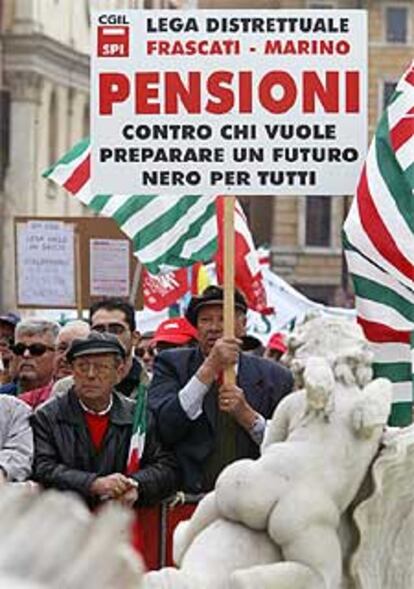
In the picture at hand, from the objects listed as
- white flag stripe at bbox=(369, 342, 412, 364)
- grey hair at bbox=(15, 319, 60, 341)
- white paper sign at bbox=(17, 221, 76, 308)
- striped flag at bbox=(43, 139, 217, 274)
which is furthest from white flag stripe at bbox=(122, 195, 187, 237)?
white flag stripe at bbox=(369, 342, 412, 364)

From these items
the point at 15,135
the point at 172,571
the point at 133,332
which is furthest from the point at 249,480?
the point at 15,135

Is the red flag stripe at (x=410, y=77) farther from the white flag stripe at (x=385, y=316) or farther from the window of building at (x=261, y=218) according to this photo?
the window of building at (x=261, y=218)

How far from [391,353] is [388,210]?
96cm

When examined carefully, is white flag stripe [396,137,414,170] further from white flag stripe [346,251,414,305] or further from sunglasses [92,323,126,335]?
sunglasses [92,323,126,335]

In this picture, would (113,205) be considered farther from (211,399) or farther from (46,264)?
(211,399)

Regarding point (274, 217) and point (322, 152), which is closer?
point (322, 152)

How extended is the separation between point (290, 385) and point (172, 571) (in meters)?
3.30

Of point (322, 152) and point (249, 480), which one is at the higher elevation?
point (322, 152)

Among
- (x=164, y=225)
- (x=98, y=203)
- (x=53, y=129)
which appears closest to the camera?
(x=164, y=225)

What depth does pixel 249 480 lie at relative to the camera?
5355mm

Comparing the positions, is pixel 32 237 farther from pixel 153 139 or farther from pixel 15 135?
pixel 15 135

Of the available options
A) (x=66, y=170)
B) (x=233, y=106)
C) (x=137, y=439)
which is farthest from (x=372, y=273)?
(x=66, y=170)

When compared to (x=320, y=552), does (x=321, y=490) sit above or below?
above

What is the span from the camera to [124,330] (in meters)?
10.6
